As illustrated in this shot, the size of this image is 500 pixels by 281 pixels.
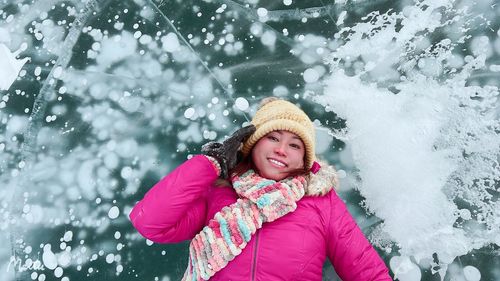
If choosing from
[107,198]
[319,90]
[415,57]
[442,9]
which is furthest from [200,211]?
[442,9]

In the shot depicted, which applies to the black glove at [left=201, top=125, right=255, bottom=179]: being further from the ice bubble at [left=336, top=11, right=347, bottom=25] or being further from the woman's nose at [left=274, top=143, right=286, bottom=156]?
the ice bubble at [left=336, top=11, right=347, bottom=25]

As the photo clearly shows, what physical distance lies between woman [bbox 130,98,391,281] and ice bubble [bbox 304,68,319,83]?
24 centimetres

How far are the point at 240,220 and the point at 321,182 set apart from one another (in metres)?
0.21

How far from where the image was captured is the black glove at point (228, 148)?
3.67ft

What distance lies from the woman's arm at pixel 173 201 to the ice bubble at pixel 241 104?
1.12 feet

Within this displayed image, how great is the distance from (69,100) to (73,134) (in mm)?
111

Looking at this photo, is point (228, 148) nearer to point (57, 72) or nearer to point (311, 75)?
point (311, 75)

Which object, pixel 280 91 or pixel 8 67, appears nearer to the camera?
pixel 280 91

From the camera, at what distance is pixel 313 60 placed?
139 cm

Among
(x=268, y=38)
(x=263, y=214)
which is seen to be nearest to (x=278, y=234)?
(x=263, y=214)

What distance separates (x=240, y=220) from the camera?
1055mm

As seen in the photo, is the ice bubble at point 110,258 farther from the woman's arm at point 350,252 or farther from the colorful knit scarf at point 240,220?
the woman's arm at point 350,252

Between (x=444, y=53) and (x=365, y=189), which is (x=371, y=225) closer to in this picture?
(x=365, y=189)

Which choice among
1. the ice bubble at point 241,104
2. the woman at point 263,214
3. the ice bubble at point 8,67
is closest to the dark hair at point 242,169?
the woman at point 263,214
